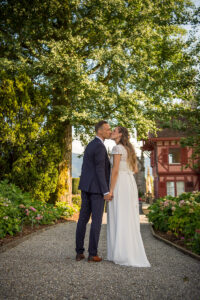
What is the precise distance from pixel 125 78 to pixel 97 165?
777 cm

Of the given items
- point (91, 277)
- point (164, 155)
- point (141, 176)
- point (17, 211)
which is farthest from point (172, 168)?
point (91, 277)

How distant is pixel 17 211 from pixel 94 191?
2.91 metres

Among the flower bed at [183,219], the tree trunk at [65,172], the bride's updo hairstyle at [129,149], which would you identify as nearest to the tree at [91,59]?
the tree trunk at [65,172]

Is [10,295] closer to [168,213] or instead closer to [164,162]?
[168,213]

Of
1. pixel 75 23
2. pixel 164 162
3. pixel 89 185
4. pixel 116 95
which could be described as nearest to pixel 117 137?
pixel 89 185

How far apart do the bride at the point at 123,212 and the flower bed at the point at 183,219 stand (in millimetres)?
1184

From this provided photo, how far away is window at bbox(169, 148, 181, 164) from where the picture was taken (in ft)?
79.8

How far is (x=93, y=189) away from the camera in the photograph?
4129mm

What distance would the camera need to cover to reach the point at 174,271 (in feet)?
12.2

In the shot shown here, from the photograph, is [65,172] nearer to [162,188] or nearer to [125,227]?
[125,227]

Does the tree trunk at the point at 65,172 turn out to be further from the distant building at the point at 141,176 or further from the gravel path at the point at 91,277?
the distant building at the point at 141,176

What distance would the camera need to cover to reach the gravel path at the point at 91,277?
9.10 feet

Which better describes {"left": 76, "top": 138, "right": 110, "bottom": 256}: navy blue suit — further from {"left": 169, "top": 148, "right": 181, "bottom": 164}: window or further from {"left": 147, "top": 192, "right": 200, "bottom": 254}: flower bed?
{"left": 169, "top": 148, "right": 181, "bottom": 164}: window

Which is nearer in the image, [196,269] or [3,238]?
[196,269]
